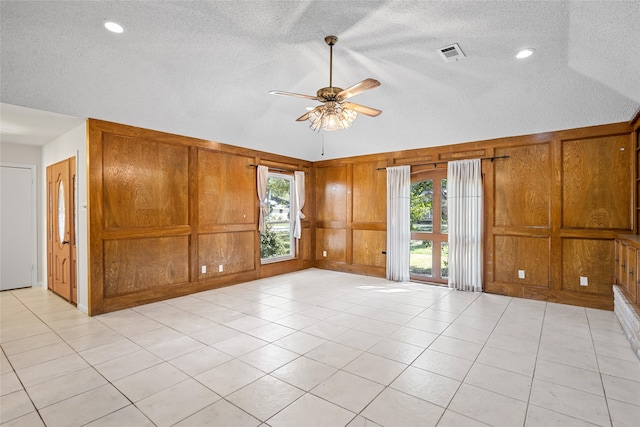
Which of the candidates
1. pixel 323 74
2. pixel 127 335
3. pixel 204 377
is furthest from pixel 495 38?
pixel 127 335

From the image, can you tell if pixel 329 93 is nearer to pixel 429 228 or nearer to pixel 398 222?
pixel 398 222

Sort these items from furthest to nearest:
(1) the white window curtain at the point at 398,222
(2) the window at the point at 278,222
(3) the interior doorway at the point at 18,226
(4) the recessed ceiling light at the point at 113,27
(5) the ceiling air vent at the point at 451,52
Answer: (2) the window at the point at 278,222, (1) the white window curtain at the point at 398,222, (3) the interior doorway at the point at 18,226, (5) the ceiling air vent at the point at 451,52, (4) the recessed ceiling light at the point at 113,27

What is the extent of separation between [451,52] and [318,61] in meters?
1.50

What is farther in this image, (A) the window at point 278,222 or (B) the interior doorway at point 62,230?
(A) the window at point 278,222

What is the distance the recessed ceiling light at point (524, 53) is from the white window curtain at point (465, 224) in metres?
2.13

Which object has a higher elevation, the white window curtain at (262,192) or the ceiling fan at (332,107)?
the ceiling fan at (332,107)

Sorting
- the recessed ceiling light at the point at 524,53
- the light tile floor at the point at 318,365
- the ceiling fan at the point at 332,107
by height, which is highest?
the recessed ceiling light at the point at 524,53

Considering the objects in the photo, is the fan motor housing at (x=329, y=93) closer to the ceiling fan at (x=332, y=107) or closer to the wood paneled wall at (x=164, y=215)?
the ceiling fan at (x=332, y=107)

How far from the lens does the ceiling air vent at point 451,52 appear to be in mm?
3274

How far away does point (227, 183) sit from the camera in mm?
5824

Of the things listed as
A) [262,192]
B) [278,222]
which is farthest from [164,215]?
[278,222]

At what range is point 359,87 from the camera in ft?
9.13

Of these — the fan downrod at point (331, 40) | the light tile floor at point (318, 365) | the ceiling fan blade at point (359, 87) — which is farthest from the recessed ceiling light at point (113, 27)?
the light tile floor at point (318, 365)

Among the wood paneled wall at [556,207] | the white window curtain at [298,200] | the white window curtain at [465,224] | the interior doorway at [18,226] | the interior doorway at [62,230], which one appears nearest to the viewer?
the wood paneled wall at [556,207]
